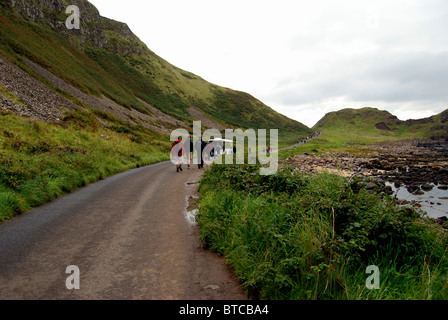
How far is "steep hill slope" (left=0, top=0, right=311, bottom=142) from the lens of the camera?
48350mm

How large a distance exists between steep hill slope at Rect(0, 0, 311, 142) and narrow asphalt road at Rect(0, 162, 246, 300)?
38.7 m

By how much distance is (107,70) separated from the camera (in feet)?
320

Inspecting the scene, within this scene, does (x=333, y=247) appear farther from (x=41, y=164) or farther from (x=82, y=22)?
(x=82, y=22)

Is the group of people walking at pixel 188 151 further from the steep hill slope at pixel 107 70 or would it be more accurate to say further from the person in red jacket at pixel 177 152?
the steep hill slope at pixel 107 70

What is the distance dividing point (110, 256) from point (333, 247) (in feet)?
13.9

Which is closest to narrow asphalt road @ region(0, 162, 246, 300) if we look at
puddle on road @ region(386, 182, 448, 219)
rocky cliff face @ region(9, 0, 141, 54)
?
puddle on road @ region(386, 182, 448, 219)

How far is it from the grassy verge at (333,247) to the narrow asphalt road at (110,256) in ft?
1.91

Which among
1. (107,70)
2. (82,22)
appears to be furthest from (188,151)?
(82,22)

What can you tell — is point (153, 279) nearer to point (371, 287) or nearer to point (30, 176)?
point (371, 287)

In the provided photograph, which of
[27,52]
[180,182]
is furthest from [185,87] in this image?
[180,182]

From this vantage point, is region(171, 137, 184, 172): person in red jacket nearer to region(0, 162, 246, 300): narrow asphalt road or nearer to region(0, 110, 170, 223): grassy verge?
region(0, 110, 170, 223): grassy verge

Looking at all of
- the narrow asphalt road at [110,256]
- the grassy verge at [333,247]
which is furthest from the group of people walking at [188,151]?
the grassy verge at [333,247]

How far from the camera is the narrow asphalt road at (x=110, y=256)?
158 inches

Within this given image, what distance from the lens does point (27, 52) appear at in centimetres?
4575
